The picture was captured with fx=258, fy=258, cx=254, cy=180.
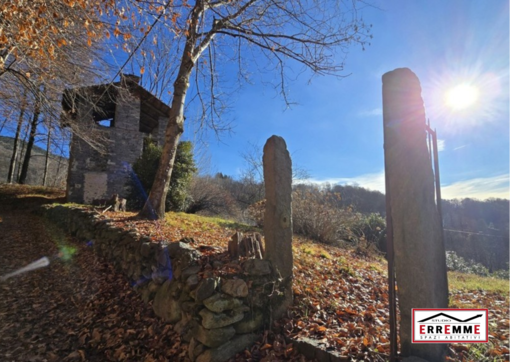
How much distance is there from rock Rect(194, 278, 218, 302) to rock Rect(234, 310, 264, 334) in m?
0.44

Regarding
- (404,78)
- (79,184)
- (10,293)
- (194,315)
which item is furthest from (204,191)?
(404,78)

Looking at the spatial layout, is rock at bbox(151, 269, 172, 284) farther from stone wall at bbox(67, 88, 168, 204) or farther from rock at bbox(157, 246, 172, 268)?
stone wall at bbox(67, 88, 168, 204)

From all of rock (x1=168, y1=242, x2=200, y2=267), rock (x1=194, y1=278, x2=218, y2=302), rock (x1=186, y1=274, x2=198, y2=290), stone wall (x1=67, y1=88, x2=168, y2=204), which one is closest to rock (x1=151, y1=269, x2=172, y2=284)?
rock (x1=168, y1=242, x2=200, y2=267)

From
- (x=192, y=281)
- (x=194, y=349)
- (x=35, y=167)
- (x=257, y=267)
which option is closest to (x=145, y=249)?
(x=192, y=281)

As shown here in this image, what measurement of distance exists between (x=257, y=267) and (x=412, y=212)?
1.73 m

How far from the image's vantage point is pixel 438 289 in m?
2.05

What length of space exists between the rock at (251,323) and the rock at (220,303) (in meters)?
0.17

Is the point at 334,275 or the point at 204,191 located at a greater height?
the point at 204,191

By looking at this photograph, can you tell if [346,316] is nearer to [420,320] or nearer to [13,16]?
[420,320]

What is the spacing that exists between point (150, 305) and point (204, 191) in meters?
13.1

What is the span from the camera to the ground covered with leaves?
98.6 inches

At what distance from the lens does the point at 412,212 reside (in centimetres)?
208

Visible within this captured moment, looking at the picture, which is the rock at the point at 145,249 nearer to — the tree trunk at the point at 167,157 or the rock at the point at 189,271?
the rock at the point at 189,271

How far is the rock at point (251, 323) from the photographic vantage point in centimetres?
275
